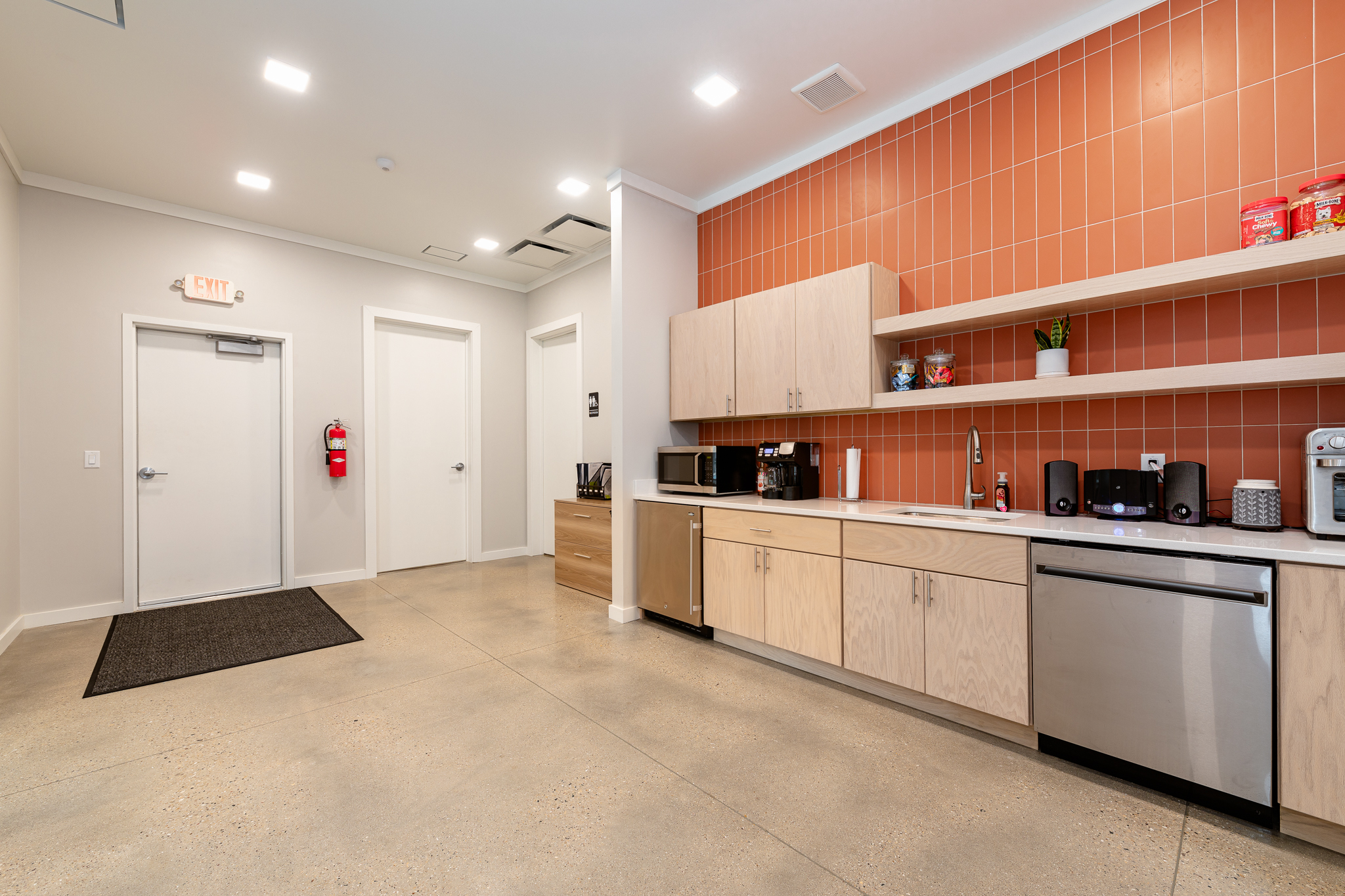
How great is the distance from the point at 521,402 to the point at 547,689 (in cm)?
382

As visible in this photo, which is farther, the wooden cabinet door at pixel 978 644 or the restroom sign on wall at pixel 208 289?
the restroom sign on wall at pixel 208 289

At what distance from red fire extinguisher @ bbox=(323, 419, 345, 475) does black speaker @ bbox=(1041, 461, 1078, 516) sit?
4.96 metres

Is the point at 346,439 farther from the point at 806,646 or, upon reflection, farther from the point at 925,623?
the point at 925,623

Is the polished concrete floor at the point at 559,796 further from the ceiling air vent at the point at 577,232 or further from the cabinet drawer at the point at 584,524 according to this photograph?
the ceiling air vent at the point at 577,232

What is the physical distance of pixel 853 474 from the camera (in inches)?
127

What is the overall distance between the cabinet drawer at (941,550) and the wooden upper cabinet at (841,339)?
735mm

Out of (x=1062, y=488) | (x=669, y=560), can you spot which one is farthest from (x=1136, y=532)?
(x=669, y=560)

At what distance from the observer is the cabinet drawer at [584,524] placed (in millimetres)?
4297

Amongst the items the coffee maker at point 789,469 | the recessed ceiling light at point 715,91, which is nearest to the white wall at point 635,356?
the coffee maker at point 789,469

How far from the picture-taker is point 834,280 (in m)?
3.04

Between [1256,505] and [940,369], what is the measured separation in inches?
48.9

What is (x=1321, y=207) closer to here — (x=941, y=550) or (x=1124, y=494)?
(x=1124, y=494)

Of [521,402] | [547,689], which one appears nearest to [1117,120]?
[547,689]

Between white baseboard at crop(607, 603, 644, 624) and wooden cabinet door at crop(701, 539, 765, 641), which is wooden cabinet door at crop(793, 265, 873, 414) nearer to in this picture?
wooden cabinet door at crop(701, 539, 765, 641)
